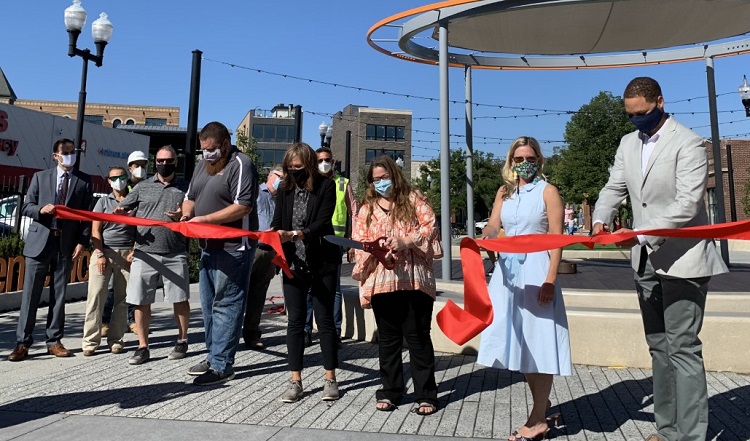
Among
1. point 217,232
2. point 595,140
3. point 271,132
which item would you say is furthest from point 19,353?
point 271,132

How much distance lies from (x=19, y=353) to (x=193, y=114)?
18.0ft

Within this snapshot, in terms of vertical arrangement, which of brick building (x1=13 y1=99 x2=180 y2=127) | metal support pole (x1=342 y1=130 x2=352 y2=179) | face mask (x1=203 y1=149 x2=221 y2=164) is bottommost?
face mask (x1=203 y1=149 x2=221 y2=164)

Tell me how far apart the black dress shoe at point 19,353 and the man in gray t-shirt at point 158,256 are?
1.04 m

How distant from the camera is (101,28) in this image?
11.0 m

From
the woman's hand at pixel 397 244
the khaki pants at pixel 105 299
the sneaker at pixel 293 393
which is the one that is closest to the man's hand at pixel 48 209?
the khaki pants at pixel 105 299

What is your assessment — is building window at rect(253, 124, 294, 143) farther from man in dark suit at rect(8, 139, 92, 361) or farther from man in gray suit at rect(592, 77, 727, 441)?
man in gray suit at rect(592, 77, 727, 441)

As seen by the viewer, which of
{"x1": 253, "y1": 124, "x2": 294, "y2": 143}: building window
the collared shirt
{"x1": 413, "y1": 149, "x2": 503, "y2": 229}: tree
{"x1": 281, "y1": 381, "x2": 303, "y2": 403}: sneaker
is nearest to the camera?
{"x1": 281, "y1": 381, "x2": 303, "y2": 403}: sneaker

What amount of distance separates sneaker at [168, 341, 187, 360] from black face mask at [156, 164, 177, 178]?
1.58 meters

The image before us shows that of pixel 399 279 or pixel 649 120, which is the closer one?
pixel 649 120

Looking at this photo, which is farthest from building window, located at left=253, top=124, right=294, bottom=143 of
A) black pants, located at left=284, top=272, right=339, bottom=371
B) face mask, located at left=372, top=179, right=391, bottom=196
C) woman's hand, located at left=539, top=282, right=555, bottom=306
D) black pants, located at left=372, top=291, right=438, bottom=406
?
woman's hand, located at left=539, top=282, right=555, bottom=306

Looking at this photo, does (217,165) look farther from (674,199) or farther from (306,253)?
(674,199)

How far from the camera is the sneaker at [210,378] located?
4684 millimetres

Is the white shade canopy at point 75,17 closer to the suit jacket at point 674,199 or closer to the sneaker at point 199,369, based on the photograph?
the sneaker at point 199,369

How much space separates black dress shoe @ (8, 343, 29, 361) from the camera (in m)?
5.54
